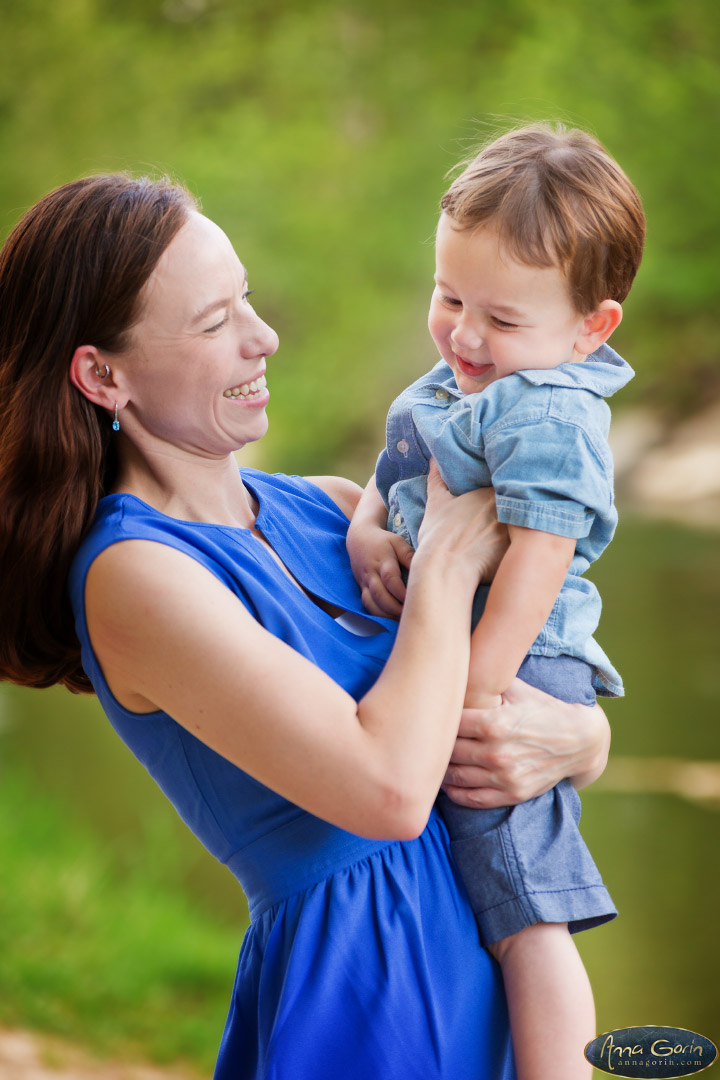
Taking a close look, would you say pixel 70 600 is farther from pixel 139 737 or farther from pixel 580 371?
pixel 580 371

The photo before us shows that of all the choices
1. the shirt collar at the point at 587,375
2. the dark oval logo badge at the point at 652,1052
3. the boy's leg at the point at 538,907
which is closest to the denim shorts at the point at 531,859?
the boy's leg at the point at 538,907

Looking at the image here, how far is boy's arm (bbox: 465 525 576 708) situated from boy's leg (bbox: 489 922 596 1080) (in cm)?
28

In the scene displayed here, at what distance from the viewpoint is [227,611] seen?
96 centimetres

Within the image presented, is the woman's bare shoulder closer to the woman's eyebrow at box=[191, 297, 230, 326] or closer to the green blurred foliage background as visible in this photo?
the woman's eyebrow at box=[191, 297, 230, 326]

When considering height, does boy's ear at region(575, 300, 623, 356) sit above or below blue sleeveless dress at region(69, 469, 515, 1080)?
above

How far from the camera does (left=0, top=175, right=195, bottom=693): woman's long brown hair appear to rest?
1074mm

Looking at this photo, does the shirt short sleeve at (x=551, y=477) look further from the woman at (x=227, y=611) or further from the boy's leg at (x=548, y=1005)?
the boy's leg at (x=548, y=1005)

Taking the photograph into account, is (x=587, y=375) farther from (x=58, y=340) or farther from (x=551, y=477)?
(x=58, y=340)

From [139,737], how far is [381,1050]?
41 cm

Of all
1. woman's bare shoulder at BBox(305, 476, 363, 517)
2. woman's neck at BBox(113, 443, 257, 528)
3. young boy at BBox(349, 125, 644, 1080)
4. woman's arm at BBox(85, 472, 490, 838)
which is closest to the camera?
woman's arm at BBox(85, 472, 490, 838)

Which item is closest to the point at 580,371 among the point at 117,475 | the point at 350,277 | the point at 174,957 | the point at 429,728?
the point at 429,728

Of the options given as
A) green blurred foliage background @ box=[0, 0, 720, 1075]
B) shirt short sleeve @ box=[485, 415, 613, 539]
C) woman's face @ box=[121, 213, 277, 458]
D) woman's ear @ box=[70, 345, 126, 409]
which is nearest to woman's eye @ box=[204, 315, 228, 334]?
woman's face @ box=[121, 213, 277, 458]

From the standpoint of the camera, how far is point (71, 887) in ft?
14.0

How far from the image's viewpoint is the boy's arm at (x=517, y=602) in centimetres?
104
